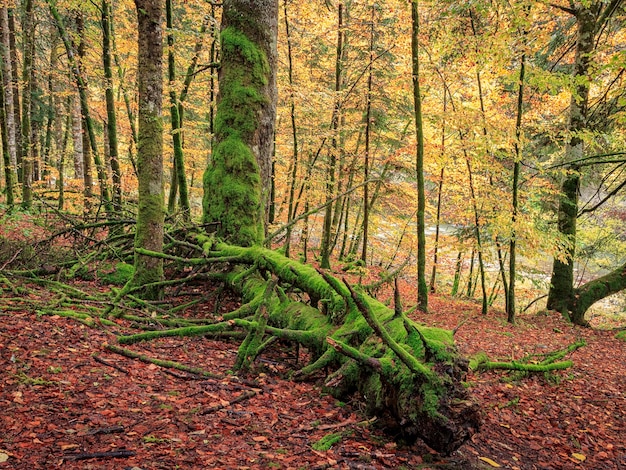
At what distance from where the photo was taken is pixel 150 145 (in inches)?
195

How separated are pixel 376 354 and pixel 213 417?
4.63 feet

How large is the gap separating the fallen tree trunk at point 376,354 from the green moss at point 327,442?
383 millimetres

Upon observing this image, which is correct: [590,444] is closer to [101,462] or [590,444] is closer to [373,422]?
[373,422]

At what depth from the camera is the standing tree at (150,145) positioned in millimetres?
4762

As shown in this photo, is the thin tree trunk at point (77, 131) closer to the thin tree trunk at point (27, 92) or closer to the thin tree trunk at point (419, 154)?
the thin tree trunk at point (27, 92)

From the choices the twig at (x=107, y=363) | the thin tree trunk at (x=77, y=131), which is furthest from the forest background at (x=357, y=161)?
the twig at (x=107, y=363)

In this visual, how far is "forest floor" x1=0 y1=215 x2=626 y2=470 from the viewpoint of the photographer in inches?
92.4

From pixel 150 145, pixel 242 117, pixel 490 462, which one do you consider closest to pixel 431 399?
pixel 490 462

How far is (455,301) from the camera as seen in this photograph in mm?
12430

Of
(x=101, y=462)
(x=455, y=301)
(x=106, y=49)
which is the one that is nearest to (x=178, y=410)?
(x=101, y=462)

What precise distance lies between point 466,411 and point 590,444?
7.91 ft

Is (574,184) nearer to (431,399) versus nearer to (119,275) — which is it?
(431,399)

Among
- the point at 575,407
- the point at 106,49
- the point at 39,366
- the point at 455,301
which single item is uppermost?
the point at 106,49

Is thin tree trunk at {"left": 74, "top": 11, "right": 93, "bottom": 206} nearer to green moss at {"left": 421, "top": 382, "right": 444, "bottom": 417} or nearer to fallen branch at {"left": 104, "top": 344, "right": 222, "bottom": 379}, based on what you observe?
fallen branch at {"left": 104, "top": 344, "right": 222, "bottom": 379}
